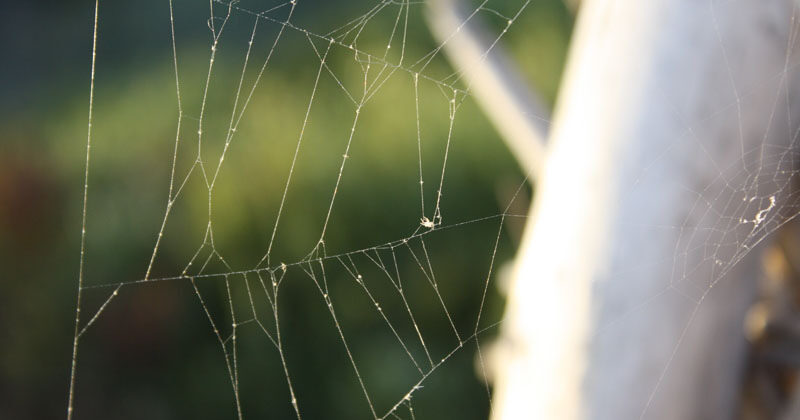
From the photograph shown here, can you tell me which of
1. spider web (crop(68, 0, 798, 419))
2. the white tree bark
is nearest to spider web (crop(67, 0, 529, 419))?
spider web (crop(68, 0, 798, 419))

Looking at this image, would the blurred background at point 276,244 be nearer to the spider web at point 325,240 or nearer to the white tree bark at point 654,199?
the spider web at point 325,240

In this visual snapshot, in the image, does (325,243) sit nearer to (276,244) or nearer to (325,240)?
(325,240)

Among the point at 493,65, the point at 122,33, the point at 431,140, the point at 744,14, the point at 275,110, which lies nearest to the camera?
the point at 744,14

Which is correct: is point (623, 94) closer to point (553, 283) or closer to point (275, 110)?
point (553, 283)

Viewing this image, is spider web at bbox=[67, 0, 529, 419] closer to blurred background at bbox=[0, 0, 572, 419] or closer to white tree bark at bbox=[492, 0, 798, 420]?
blurred background at bbox=[0, 0, 572, 419]

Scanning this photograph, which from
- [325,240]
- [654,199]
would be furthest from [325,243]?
[654,199]

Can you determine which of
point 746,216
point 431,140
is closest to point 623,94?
point 746,216

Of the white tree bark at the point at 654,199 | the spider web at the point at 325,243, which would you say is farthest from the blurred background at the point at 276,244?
the white tree bark at the point at 654,199
